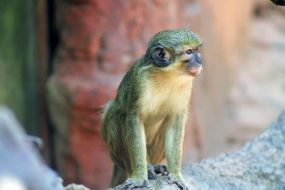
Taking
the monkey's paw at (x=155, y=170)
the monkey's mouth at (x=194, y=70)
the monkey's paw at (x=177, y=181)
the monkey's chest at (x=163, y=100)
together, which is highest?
the monkey's chest at (x=163, y=100)

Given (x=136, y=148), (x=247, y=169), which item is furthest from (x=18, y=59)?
(x=136, y=148)

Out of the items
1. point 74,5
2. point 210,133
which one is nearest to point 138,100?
point 74,5

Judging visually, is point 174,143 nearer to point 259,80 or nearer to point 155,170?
point 155,170

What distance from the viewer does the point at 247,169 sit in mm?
3885

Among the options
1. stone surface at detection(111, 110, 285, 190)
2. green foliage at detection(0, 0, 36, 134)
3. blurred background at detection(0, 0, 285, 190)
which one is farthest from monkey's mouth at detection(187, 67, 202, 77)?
green foliage at detection(0, 0, 36, 134)

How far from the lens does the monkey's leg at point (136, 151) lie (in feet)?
11.2

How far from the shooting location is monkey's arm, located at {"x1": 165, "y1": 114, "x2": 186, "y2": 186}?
3.56 m

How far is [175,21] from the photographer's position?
23.2ft

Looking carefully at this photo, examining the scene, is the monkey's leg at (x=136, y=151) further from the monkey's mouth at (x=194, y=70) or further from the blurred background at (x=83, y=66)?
the blurred background at (x=83, y=66)

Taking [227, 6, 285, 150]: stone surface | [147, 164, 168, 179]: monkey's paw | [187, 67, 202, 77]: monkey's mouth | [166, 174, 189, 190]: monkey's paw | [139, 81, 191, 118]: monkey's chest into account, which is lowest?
[166, 174, 189, 190]: monkey's paw

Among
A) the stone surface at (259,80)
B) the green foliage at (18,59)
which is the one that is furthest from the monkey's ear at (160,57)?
the stone surface at (259,80)

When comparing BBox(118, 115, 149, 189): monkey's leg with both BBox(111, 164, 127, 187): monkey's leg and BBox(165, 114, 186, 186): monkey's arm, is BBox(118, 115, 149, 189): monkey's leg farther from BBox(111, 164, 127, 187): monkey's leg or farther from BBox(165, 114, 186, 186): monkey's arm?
BBox(111, 164, 127, 187): monkey's leg

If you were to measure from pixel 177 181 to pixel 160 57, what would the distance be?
0.57 meters

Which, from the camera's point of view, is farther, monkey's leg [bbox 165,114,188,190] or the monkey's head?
monkey's leg [bbox 165,114,188,190]
